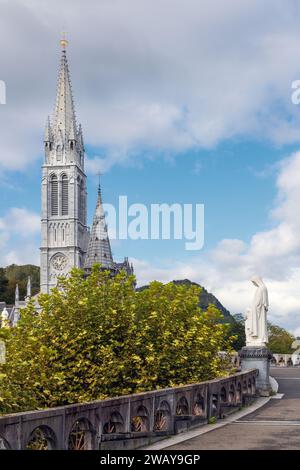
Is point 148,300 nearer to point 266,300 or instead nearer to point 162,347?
point 162,347

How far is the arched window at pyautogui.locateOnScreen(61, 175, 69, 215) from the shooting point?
166375mm

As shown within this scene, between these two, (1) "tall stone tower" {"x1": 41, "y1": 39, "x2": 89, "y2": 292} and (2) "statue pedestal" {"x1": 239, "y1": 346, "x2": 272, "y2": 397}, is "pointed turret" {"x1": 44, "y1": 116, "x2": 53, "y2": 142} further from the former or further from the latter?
(2) "statue pedestal" {"x1": 239, "y1": 346, "x2": 272, "y2": 397}

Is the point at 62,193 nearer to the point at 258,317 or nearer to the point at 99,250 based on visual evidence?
the point at 99,250

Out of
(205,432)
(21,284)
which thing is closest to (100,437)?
(205,432)

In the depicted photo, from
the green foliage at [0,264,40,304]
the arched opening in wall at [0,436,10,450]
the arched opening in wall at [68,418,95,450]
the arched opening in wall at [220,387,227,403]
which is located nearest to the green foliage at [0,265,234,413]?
the arched opening in wall at [220,387,227,403]

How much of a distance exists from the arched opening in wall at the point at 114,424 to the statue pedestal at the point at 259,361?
13.5m

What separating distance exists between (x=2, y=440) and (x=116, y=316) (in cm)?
1210

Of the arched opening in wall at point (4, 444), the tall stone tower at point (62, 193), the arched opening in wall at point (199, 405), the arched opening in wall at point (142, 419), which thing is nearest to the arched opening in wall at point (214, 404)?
the arched opening in wall at point (199, 405)

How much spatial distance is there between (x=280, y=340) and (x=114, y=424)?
87.7 metres

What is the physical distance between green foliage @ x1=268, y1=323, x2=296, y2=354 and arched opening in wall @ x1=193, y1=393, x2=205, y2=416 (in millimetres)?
68487

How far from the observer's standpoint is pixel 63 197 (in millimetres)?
167000

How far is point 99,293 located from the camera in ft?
69.8

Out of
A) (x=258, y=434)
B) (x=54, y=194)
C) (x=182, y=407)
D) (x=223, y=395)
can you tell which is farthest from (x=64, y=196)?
(x=258, y=434)
